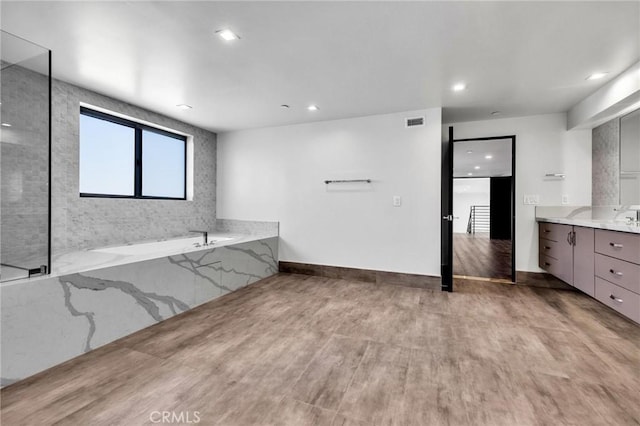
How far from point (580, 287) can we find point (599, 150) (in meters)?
1.76

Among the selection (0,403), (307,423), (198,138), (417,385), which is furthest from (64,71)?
(417,385)

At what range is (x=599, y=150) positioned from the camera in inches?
130

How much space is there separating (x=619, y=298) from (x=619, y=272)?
0.22m

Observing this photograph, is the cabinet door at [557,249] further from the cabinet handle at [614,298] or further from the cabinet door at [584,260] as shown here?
the cabinet handle at [614,298]

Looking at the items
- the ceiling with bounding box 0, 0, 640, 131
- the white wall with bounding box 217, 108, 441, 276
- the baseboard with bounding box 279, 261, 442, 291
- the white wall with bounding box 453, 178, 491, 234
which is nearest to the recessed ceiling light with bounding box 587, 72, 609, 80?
the ceiling with bounding box 0, 0, 640, 131

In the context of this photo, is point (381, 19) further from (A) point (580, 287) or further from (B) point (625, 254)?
(A) point (580, 287)

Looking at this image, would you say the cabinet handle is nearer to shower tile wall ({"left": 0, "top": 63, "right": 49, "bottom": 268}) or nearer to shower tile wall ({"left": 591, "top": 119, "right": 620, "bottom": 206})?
shower tile wall ({"left": 591, "top": 119, "right": 620, "bottom": 206})

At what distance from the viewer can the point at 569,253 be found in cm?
298

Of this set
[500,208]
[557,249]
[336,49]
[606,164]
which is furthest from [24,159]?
[500,208]

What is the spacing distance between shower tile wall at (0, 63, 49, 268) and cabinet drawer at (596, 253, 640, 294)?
435cm

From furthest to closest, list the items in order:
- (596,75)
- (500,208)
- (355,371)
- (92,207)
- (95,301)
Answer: (500,208)
(92,207)
(596,75)
(95,301)
(355,371)
